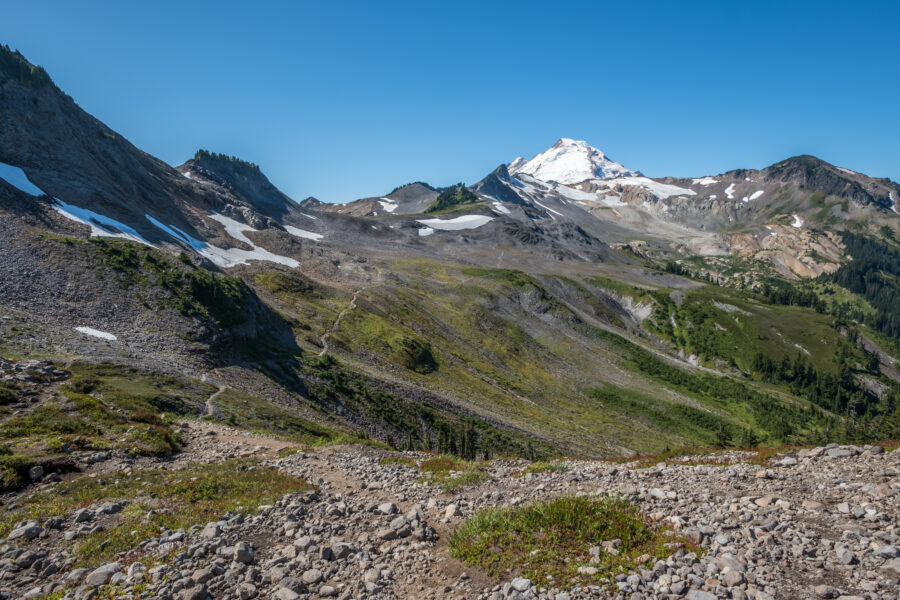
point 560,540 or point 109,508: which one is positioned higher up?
point 560,540

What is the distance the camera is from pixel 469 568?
859 centimetres

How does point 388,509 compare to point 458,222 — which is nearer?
point 388,509

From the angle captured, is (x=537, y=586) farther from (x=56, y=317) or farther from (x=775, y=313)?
(x=775, y=313)

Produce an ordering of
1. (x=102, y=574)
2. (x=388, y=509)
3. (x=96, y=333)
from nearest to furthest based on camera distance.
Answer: (x=102, y=574) < (x=388, y=509) < (x=96, y=333)

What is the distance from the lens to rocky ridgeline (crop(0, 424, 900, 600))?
715cm

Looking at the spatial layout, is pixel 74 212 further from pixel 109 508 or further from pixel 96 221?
pixel 109 508

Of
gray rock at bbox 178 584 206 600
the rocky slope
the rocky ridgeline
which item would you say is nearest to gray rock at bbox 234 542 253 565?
the rocky ridgeline

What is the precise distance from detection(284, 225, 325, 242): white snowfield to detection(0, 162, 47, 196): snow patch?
7605cm

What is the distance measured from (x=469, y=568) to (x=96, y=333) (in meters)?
35.1

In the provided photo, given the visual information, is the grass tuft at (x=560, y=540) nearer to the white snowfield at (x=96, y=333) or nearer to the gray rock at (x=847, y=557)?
the gray rock at (x=847, y=557)

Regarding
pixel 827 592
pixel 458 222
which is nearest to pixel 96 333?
pixel 827 592

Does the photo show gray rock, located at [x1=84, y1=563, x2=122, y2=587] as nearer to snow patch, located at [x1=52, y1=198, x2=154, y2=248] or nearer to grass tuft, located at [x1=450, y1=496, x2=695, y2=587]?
grass tuft, located at [x1=450, y1=496, x2=695, y2=587]

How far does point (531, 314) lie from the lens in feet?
343

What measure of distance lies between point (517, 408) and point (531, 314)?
157 ft
